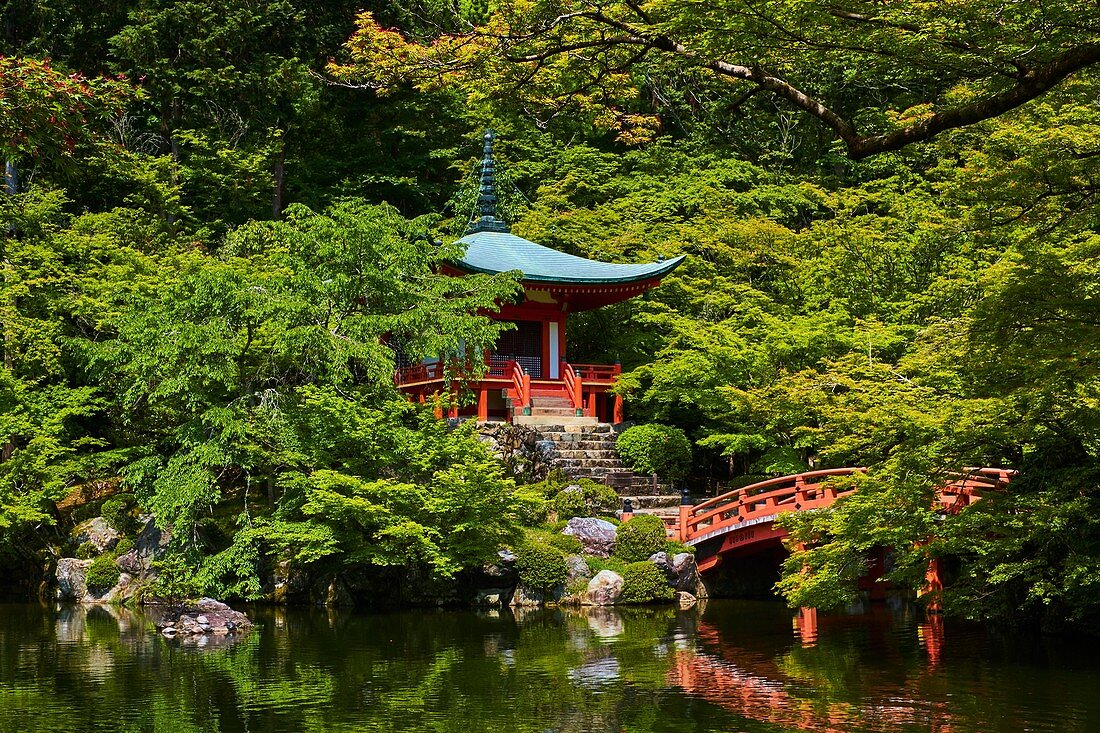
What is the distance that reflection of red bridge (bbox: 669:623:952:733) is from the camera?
29.3 ft

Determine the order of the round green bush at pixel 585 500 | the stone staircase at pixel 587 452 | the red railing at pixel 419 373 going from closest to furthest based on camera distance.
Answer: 1. the round green bush at pixel 585 500
2. the stone staircase at pixel 587 452
3. the red railing at pixel 419 373

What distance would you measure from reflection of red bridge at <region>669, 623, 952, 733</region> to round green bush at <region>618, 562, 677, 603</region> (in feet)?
15.0

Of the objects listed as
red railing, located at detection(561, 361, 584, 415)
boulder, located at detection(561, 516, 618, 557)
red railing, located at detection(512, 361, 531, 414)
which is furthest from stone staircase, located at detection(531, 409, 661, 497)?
boulder, located at detection(561, 516, 618, 557)

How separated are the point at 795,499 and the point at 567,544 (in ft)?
11.2

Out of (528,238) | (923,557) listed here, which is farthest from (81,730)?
(528,238)

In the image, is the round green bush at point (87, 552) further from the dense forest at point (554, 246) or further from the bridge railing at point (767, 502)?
the bridge railing at point (767, 502)

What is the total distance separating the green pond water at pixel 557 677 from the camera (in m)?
9.24

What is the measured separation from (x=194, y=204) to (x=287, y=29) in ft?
16.9

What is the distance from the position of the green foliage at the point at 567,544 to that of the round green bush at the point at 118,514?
7402 mm

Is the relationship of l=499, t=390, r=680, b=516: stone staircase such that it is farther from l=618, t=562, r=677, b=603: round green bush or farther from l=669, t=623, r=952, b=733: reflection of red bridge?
l=669, t=623, r=952, b=733: reflection of red bridge

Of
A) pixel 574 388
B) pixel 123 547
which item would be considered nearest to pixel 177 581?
pixel 123 547

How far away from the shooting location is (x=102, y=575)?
1881 centimetres

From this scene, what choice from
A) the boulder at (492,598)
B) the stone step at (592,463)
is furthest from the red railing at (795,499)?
the boulder at (492,598)

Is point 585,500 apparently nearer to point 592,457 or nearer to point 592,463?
point 592,463
